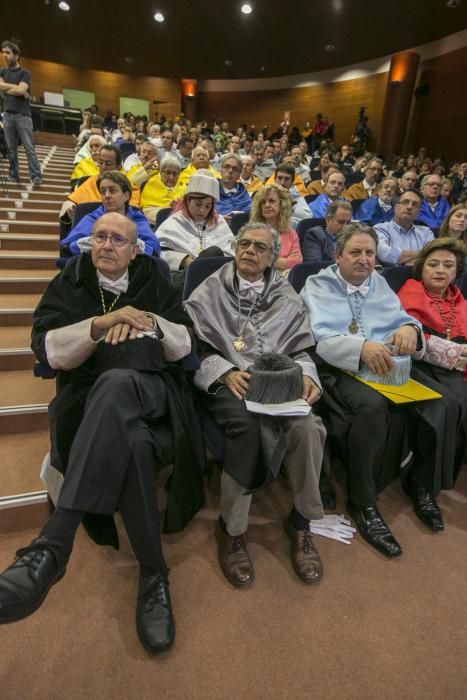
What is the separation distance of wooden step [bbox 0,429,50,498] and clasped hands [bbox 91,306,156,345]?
69cm

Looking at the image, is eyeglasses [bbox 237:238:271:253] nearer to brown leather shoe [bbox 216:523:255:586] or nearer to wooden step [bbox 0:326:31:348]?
brown leather shoe [bbox 216:523:255:586]

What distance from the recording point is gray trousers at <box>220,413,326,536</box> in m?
1.42

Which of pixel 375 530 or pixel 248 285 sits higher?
pixel 248 285

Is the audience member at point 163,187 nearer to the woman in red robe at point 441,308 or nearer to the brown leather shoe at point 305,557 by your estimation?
the woman in red robe at point 441,308

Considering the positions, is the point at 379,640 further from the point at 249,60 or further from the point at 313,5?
the point at 249,60

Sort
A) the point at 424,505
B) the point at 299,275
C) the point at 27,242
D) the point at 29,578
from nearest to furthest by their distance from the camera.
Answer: the point at 29,578 < the point at 424,505 < the point at 299,275 < the point at 27,242

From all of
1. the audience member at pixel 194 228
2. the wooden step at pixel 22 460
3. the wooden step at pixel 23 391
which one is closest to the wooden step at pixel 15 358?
the wooden step at pixel 23 391

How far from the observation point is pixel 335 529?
65.9 inches

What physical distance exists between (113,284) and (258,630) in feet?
4.25

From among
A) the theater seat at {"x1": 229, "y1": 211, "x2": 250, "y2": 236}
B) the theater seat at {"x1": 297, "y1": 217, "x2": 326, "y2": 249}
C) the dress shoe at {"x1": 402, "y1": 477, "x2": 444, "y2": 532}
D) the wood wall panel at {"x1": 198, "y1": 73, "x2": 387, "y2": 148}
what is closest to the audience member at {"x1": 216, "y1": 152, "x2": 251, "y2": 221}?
the theater seat at {"x1": 229, "y1": 211, "x2": 250, "y2": 236}

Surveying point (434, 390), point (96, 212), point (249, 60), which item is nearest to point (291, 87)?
point (249, 60)

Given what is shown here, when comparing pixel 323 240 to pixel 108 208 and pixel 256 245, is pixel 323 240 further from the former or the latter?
pixel 108 208

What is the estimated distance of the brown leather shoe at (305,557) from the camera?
1436 millimetres

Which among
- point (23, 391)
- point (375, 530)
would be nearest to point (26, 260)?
point (23, 391)
